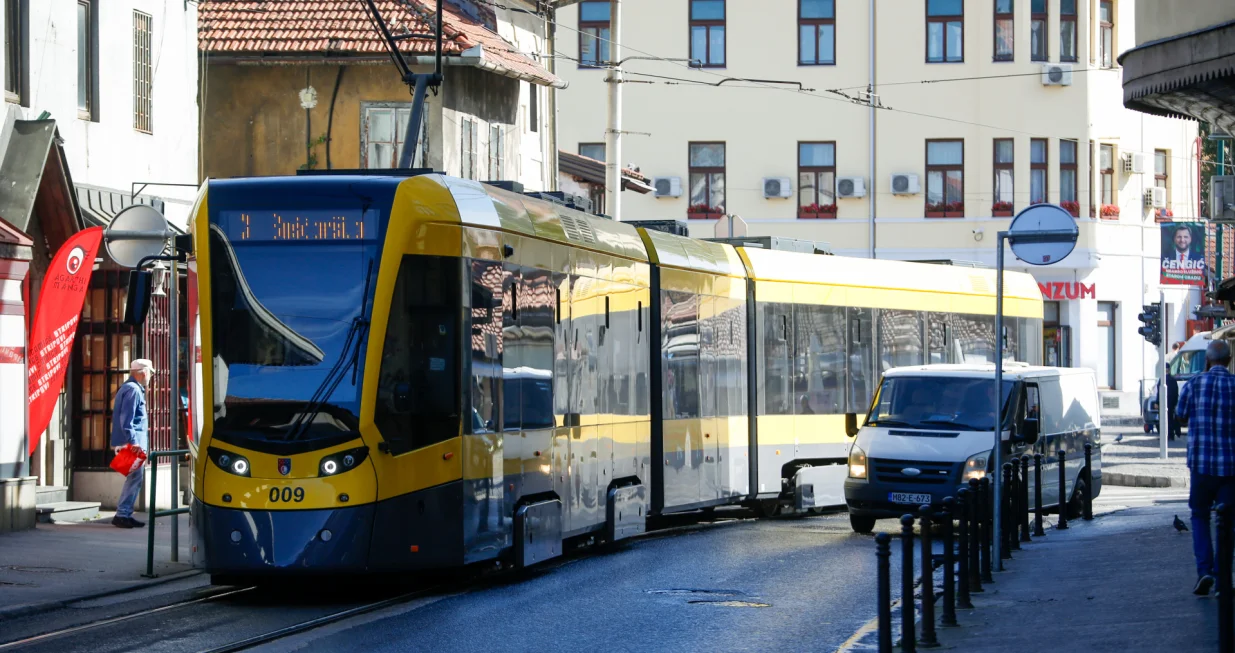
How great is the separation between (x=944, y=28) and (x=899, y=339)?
30.2 m

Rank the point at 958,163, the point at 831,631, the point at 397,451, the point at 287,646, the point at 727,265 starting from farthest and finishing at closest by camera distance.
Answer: the point at 958,163
the point at 727,265
the point at 397,451
the point at 831,631
the point at 287,646

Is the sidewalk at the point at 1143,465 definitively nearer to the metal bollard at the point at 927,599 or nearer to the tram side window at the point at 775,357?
the tram side window at the point at 775,357

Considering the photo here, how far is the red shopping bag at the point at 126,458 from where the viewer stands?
65.1ft

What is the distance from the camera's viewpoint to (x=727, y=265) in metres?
21.5

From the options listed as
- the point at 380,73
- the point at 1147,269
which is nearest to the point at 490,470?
the point at 380,73

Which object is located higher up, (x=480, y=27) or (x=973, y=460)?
(x=480, y=27)

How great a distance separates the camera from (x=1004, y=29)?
5397 cm

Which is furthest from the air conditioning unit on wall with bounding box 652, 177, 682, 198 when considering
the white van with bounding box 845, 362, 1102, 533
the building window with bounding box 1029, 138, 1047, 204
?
the white van with bounding box 845, 362, 1102, 533

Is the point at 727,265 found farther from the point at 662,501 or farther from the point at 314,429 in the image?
the point at 314,429

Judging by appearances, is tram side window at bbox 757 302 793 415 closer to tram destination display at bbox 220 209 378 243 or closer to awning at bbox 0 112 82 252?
awning at bbox 0 112 82 252

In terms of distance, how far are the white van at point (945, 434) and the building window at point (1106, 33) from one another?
34.1m

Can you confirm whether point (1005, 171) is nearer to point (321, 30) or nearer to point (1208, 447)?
point (321, 30)

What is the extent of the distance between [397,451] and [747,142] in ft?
138

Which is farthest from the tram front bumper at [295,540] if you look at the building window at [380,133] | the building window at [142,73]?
the building window at [380,133]
